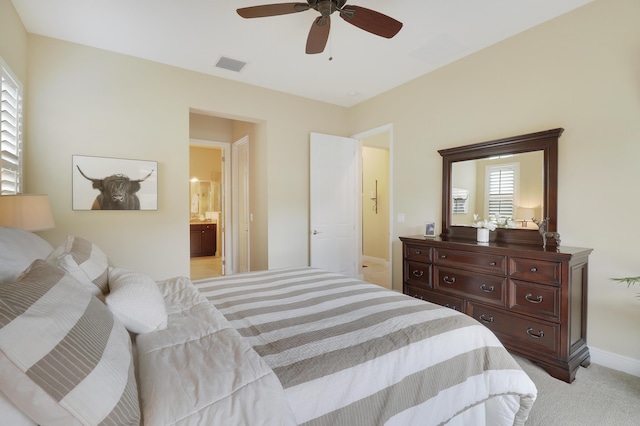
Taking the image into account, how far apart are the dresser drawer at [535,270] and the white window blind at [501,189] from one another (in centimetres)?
70

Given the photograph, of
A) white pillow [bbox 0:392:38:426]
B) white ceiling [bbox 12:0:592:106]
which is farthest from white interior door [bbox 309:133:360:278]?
white pillow [bbox 0:392:38:426]

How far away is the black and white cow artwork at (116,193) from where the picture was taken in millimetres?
3174

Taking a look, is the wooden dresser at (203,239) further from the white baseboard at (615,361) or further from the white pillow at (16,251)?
the white baseboard at (615,361)

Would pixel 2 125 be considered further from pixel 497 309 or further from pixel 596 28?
pixel 596 28

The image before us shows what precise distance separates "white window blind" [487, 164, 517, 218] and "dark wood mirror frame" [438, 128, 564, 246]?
0.52 ft

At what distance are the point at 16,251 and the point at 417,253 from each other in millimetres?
3066

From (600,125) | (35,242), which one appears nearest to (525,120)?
(600,125)

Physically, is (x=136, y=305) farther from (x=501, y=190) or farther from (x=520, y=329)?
(x=501, y=190)

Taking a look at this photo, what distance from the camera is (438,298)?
302 centimetres

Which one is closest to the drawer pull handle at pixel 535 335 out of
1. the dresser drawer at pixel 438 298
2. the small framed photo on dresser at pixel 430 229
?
the dresser drawer at pixel 438 298

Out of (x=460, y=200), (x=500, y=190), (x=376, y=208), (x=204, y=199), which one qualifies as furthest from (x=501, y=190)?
(x=204, y=199)

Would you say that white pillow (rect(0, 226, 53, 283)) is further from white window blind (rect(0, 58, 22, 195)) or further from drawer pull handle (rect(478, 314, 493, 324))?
drawer pull handle (rect(478, 314, 493, 324))

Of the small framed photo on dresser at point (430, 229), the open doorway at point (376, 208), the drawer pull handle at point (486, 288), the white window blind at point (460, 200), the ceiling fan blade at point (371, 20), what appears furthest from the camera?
the open doorway at point (376, 208)

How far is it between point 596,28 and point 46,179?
506cm
